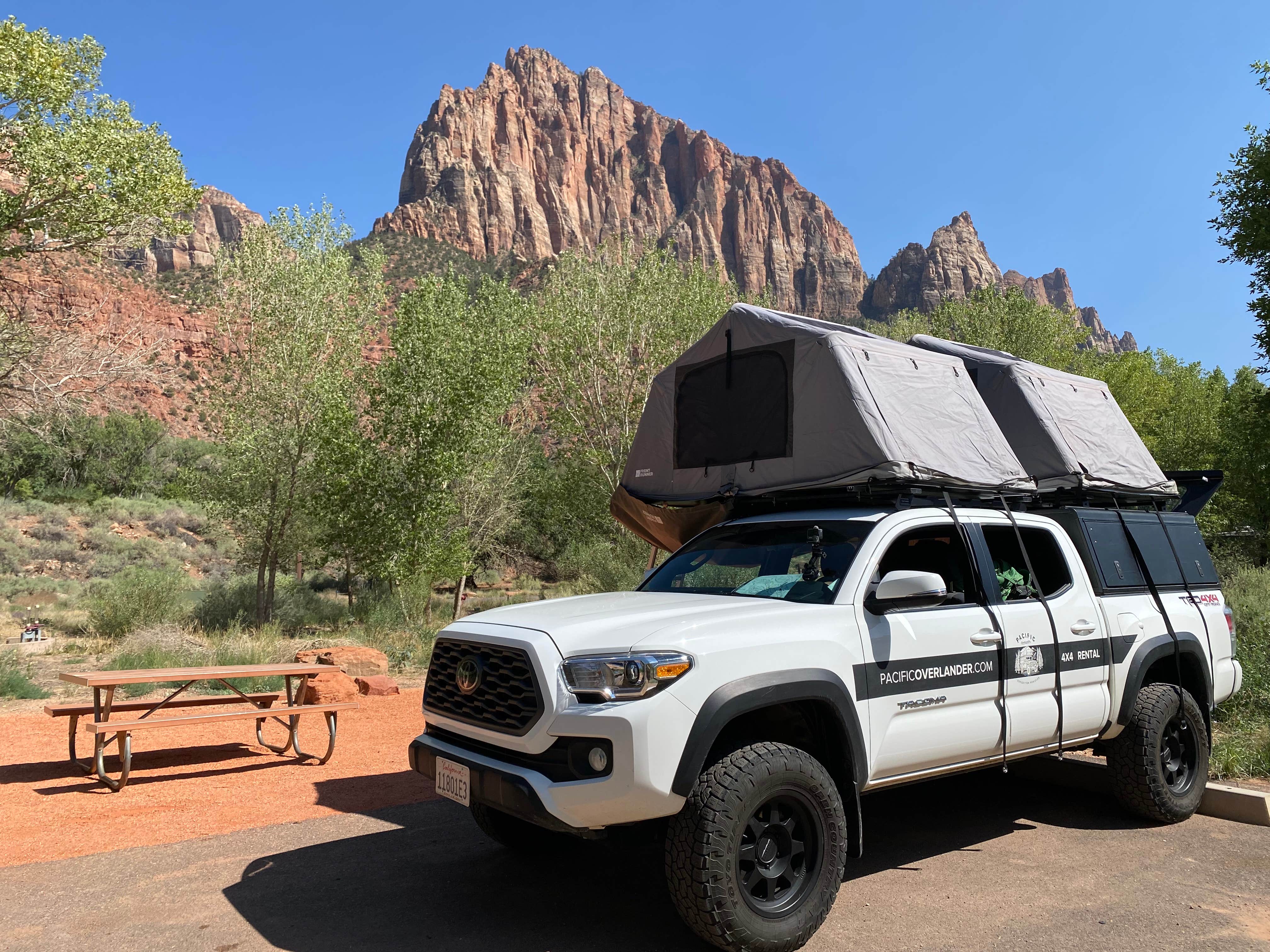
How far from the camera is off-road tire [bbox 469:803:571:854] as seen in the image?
476cm

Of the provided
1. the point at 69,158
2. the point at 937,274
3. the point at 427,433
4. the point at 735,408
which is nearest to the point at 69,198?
the point at 69,158

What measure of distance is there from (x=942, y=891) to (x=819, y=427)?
8.50ft

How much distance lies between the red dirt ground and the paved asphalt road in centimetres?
39

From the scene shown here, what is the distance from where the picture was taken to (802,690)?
12.4 feet

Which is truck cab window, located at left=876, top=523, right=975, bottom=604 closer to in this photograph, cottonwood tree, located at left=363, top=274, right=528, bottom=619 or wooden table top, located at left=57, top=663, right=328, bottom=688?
wooden table top, located at left=57, top=663, right=328, bottom=688

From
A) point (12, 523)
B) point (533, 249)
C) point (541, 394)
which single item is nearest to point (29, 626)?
point (541, 394)

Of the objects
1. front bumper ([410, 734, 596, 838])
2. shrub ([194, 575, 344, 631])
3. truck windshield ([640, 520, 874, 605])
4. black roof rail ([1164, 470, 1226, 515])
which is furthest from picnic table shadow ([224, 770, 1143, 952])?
shrub ([194, 575, 344, 631])

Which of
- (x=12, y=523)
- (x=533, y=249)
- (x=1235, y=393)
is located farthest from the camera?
(x=533, y=249)

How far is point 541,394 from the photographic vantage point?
2286 centimetres

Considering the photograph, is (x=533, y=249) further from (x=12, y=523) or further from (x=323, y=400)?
(x=323, y=400)

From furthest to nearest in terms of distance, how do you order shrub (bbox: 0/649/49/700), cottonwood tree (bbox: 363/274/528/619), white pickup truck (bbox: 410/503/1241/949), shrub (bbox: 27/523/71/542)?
shrub (bbox: 27/523/71/542)
cottonwood tree (bbox: 363/274/528/619)
shrub (bbox: 0/649/49/700)
white pickup truck (bbox: 410/503/1241/949)

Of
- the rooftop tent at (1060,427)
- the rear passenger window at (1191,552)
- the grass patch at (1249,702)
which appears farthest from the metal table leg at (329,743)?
the grass patch at (1249,702)

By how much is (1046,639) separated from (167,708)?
7.58 m

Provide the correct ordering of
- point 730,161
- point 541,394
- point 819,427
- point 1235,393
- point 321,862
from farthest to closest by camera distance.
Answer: point 730,161, point 1235,393, point 541,394, point 819,427, point 321,862
